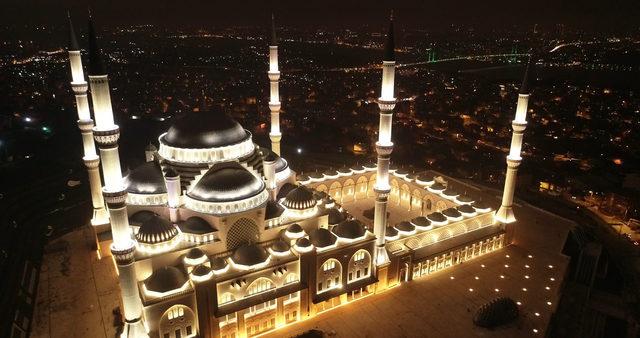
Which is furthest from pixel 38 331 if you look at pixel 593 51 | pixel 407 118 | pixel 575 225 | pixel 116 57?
pixel 593 51

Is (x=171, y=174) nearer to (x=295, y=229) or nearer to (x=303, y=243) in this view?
(x=295, y=229)

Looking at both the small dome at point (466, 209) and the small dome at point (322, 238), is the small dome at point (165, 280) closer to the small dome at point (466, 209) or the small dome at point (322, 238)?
the small dome at point (322, 238)

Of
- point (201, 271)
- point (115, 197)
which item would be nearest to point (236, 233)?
point (201, 271)

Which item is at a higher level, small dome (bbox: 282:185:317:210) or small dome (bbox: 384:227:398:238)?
small dome (bbox: 282:185:317:210)

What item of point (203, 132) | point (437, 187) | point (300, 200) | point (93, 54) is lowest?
point (437, 187)

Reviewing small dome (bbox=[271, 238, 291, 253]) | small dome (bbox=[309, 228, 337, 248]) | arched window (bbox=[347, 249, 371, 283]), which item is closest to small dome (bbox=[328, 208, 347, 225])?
small dome (bbox=[309, 228, 337, 248])

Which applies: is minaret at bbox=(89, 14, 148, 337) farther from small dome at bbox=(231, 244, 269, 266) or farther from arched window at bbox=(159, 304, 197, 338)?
small dome at bbox=(231, 244, 269, 266)

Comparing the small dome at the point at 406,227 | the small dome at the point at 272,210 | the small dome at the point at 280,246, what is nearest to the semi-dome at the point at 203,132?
the small dome at the point at 272,210
